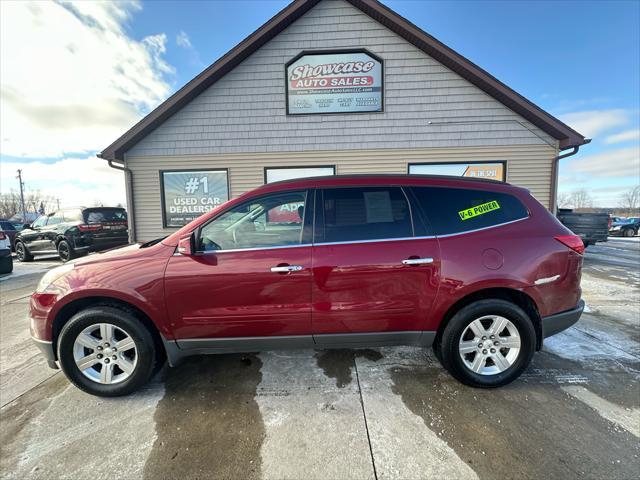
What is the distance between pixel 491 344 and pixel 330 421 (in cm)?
152

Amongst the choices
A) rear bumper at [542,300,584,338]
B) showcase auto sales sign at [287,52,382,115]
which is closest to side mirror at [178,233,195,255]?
rear bumper at [542,300,584,338]

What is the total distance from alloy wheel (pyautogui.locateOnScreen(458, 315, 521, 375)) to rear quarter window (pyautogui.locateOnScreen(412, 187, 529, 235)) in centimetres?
82

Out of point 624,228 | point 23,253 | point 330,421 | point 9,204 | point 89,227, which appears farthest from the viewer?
point 9,204

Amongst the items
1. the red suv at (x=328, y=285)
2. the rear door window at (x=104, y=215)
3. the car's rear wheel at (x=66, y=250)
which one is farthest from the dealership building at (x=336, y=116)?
the red suv at (x=328, y=285)

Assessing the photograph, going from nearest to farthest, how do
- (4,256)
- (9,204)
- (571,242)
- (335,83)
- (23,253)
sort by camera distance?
(571,242), (4,256), (335,83), (23,253), (9,204)

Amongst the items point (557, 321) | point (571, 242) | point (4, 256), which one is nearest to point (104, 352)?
point (557, 321)

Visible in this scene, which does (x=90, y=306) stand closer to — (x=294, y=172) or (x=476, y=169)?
(x=294, y=172)

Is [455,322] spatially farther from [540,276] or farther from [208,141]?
[208,141]

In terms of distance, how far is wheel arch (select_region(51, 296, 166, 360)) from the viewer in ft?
7.94

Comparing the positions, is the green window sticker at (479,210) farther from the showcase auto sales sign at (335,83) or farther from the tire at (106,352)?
the showcase auto sales sign at (335,83)

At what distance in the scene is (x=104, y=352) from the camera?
2441mm

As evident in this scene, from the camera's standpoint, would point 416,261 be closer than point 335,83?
Yes

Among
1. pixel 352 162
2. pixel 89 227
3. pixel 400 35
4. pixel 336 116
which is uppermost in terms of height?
pixel 400 35

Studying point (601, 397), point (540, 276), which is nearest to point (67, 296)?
point (540, 276)
